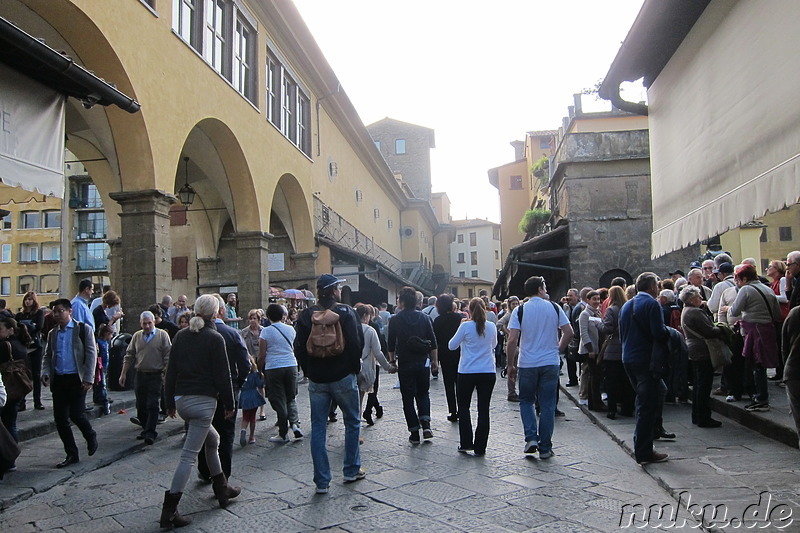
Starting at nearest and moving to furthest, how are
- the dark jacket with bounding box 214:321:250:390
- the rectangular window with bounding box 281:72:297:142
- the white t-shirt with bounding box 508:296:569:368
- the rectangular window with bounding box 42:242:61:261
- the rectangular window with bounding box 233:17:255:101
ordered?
the dark jacket with bounding box 214:321:250:390 → the white t-shirt with bounding box 508:296:569:368 → the rectangular window with bounding box 233:17:255:101 → the rectangular window with bounding box 281:72:297:142 → the rectangular window with bounding box 42:242:61:261

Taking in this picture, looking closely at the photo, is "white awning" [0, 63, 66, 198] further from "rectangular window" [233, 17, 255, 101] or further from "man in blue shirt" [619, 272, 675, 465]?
"rectangular window" [233, 17, 255, 101]

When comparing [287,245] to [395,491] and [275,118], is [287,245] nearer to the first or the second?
[275,118]

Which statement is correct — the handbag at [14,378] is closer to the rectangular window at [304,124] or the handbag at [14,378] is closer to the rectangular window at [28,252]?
the rectangular window at [304,124]

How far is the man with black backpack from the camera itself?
537cm

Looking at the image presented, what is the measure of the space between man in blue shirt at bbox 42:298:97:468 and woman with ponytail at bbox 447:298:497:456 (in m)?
3.75

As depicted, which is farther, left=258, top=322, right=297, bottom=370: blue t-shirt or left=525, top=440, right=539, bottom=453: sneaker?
left=258, top=322, right=297, bottom=370: blue t-shirt

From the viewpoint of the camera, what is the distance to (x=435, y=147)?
203ft

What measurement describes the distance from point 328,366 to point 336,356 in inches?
4.1

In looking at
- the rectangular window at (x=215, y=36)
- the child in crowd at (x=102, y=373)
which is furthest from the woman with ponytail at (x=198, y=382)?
the rectangular window at (x=215, y=36)

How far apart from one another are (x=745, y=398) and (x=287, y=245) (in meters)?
16.3

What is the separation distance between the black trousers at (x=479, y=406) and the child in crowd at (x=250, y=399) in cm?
237

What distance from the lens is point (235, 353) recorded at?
580cm

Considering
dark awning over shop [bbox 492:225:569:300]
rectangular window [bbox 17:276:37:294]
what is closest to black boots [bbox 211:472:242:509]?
dark awning over shop [bbox 492:225:569:300]

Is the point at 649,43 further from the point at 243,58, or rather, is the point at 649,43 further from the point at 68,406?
the point at 243,58
